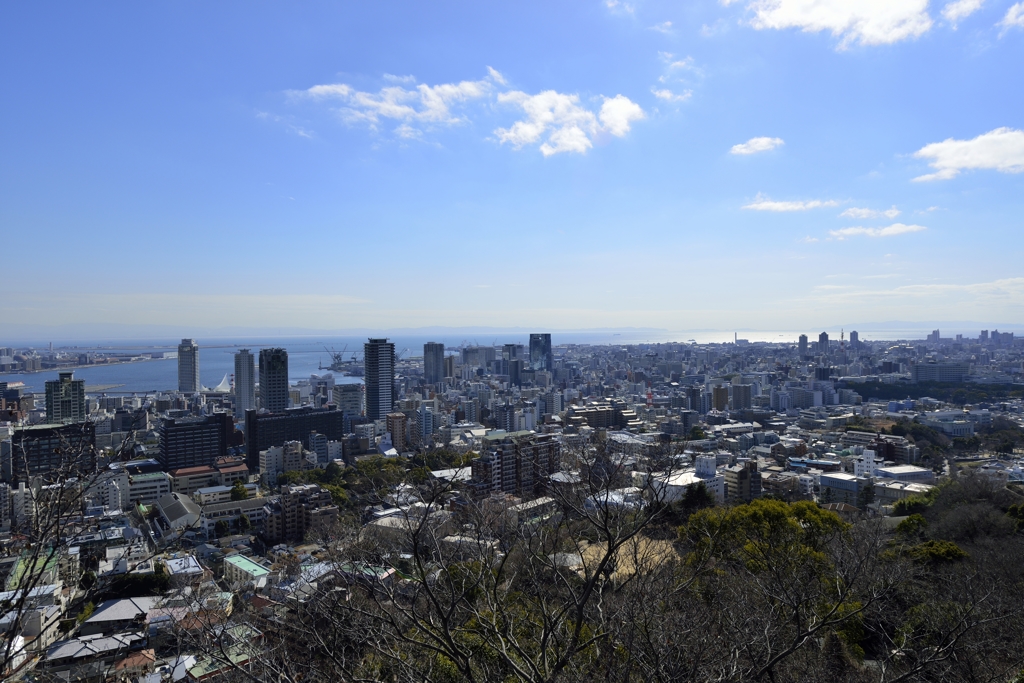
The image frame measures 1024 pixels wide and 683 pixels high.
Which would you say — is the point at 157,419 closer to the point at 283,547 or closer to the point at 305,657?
the point at 283,547

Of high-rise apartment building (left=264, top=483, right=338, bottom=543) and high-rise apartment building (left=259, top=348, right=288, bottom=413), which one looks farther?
high-rise apartment building (left=259, top=348, right=288, bottom=413)

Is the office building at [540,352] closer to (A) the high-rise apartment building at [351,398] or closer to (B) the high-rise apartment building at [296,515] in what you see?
(A) the high-rise apartment building at [351,398]

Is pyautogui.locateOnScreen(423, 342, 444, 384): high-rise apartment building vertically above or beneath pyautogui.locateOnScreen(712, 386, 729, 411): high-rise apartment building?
above

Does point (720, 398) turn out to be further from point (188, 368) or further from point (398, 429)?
point (188, 368)

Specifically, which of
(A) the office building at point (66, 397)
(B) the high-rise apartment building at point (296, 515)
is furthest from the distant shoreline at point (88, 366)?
(B) the high-rise apartment building at point (296, 515)

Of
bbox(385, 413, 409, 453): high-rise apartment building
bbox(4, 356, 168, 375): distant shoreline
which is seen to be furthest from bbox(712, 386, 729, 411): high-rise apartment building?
bbox(4, 356, 168, 375): distant shoreline

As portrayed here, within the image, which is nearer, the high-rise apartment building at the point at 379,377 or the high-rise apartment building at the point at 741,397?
the high-rise apartment building at the point at 379,377

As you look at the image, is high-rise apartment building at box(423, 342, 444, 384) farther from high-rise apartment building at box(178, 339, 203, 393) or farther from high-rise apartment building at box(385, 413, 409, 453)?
high-rise apartment building at box(385, 413, 409, 453)
